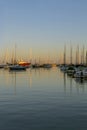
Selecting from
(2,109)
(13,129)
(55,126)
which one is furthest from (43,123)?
(2,109)

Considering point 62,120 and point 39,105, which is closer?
point 62,120

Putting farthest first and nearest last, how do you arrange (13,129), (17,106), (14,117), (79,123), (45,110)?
(17,106) < (45,110) < (14,117) < (79,123) < (13,129)

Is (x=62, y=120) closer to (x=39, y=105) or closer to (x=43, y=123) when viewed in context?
(x=43, y=123)

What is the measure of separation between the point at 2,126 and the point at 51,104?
9.05 m

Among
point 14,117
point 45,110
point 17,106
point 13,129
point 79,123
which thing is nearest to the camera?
point 13,129

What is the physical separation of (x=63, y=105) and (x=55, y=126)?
793 cm

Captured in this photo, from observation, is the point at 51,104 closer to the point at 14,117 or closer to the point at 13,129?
the point at 14,117

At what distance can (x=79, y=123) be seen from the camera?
17828 mm

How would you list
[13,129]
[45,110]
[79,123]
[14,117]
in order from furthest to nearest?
[45,110], [14,117], [79,123], [13,129]

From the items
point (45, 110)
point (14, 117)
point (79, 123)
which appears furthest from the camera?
point (45, 110)

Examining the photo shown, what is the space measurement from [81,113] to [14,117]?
4454 mm

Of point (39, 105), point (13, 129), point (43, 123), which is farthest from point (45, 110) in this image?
point (13, 129)

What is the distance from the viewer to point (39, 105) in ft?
82.3

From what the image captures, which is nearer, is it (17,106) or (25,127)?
(25,127)
